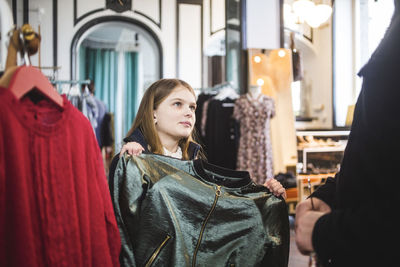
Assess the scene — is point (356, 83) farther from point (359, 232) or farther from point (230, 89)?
point (359, 232)

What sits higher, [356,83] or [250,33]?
[250,33]

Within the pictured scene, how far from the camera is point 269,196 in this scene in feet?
4.70

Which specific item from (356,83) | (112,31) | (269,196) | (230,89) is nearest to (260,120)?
(230,89)

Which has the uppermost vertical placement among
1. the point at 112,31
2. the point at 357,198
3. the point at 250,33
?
the point at 112,31

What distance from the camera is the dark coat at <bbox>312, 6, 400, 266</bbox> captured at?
69 cm

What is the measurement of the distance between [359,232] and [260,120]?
329cm

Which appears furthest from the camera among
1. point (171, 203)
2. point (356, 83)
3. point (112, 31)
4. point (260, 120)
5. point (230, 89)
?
point (112, 31)

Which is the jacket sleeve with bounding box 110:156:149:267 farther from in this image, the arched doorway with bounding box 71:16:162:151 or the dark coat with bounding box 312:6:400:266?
the arched doorway with bounding box 71:16:162:151

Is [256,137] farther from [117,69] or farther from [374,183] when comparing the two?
[117,69]

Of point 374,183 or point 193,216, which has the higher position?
point 374,183

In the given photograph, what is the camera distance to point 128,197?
1.28 meters

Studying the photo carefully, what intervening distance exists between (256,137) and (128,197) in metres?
2.84

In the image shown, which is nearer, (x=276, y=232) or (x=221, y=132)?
(x=276, y=232)

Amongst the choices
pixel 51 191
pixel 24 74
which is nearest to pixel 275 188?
pixel 51 191
